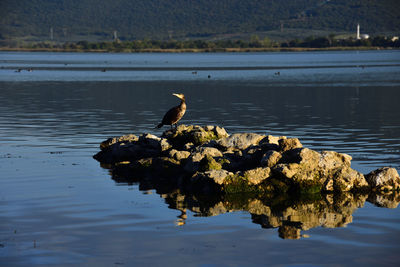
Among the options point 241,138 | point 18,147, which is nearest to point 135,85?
point 18,147

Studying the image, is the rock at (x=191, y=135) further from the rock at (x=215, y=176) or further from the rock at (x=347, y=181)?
the rock at (x=347, y=181)

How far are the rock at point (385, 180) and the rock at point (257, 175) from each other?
11.4ft

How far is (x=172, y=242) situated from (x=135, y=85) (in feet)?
244

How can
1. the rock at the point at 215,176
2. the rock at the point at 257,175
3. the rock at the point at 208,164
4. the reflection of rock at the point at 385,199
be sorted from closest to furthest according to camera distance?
the reflection of rock at the point at 385,199 < the rock at the point at 215,176 < the rock at the point at 257,175 < the rock at the point at 208,164

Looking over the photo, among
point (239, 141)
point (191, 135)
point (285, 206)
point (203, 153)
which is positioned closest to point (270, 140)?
point (239, 141)

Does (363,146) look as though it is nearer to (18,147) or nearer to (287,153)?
(287,153)

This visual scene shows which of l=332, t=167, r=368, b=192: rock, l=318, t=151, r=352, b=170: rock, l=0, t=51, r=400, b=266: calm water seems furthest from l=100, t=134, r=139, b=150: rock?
l=332, t=167, r=368, b=192: rock

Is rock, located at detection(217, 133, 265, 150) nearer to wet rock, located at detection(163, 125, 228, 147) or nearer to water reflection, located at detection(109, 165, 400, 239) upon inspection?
wet rock, located at detection(163, 125, 228, 147)

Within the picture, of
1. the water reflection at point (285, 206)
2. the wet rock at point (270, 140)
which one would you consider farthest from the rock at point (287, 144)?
the water reflection at point (285, 206)

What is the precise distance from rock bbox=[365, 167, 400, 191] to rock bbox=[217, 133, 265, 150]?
5940 millimetres

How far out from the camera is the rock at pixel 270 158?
24.9 m

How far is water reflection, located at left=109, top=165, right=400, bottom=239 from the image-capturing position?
778 inches

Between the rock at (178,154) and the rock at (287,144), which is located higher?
the rock at (287,144)

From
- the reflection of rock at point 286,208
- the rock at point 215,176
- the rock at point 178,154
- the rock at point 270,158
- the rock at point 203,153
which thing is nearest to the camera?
the reflection of rock at point 286,208
